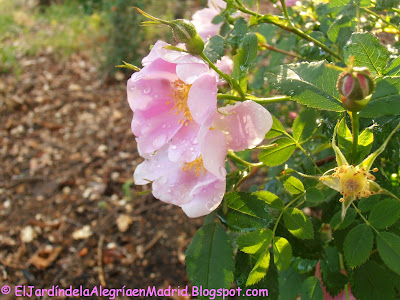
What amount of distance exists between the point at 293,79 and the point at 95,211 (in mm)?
1475

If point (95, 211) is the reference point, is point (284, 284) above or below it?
above

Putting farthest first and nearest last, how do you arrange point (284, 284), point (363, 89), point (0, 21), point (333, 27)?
1. point (0, 21)
2. point (284, 284)
3. point (333, 27)
4. point (363, 89)

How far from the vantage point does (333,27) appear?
2.17 ft

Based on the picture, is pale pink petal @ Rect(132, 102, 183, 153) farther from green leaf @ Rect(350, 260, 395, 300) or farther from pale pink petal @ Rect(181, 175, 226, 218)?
green leaf @ Rect(350, 260, 395, 300)

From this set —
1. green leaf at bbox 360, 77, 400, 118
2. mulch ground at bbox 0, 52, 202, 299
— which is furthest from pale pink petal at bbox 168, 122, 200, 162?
mulch ground at bbox 0, 52, 202, 299

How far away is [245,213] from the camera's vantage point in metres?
0.57

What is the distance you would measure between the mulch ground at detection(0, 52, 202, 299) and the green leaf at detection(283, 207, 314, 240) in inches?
42.0

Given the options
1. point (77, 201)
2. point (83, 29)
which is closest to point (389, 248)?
point (77, 201)

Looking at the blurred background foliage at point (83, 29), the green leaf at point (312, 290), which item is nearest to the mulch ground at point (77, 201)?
the blurred background foliage at point (83, 29)

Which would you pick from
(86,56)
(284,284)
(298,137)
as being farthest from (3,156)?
(298,137)

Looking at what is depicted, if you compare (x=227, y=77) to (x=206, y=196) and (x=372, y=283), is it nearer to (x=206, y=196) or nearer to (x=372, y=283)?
(x=206, y=196)

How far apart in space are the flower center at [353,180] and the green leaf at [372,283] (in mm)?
154

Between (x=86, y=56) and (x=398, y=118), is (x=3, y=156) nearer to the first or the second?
(x=86, y=56)

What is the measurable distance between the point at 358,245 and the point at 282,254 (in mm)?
90
